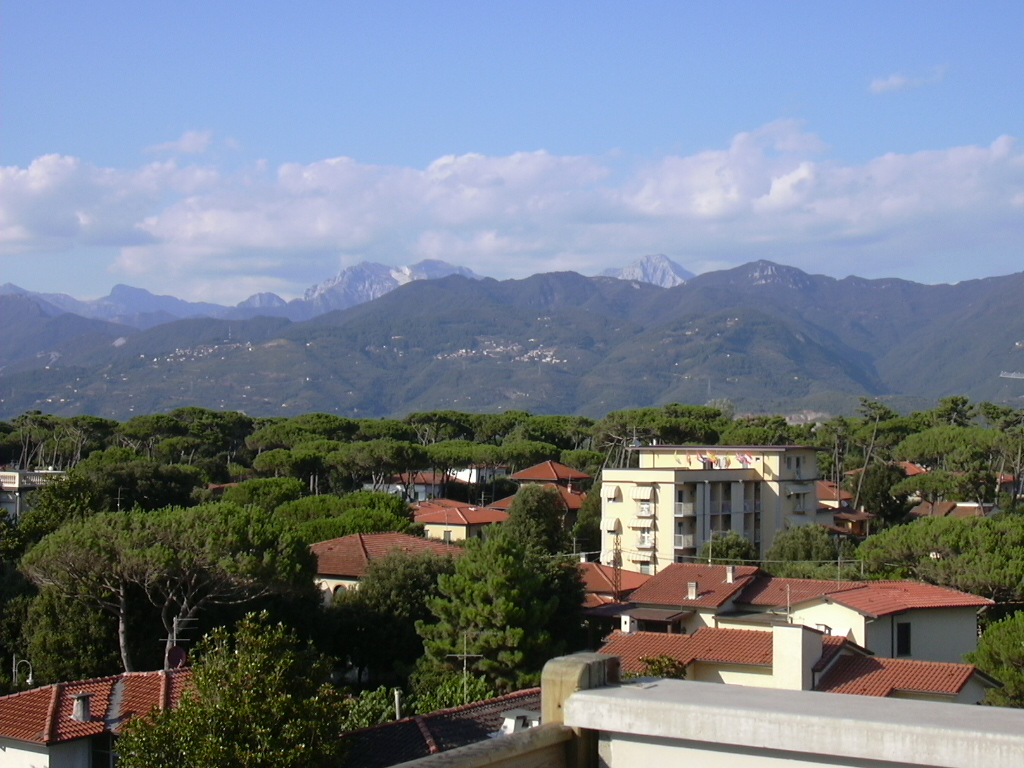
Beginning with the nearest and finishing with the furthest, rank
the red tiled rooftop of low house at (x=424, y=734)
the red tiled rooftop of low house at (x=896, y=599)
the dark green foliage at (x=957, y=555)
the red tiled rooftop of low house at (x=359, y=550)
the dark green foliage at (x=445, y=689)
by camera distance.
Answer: the red tiled rooftop of low house at (x=424, y=734) → the dark green foliage at (x=445, y=689) → the red tiled rooftop of low house at (x=896, y=599) → the dark green foliage at (x=957, y=555) → the red tiled rooftop of low house at (x=359, y=550)

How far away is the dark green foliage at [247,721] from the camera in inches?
468

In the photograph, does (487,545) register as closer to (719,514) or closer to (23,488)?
(719,514)

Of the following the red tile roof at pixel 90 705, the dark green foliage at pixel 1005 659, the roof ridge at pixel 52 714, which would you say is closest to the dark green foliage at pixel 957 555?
the dark green foliage at pixel 1005 659

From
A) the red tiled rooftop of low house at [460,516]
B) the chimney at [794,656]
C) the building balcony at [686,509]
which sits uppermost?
the chimney at [794,656]

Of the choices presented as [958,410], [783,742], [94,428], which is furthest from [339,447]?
[783,742]

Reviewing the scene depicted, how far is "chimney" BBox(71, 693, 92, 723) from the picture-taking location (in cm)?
1616

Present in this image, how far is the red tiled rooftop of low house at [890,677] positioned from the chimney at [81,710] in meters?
10.5

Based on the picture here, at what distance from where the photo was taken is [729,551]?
4066cm

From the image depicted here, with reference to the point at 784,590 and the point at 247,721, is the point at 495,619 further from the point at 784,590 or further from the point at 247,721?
the point at 247,721

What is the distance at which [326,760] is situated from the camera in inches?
488

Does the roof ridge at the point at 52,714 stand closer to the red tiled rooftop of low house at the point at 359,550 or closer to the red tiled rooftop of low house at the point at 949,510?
the red tiled rooftop of low house at the point at 359,550

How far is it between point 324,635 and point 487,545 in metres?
4.19

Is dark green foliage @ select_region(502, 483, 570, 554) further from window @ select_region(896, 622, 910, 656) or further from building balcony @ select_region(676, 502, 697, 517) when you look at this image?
window @ select_region(896, 622, 910, 656)

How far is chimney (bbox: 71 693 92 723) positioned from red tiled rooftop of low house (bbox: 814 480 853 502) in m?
44.9
